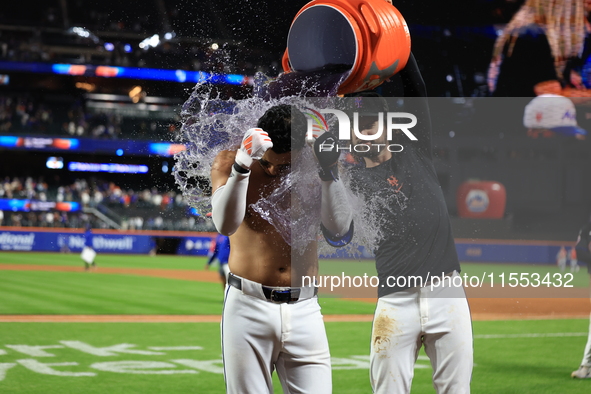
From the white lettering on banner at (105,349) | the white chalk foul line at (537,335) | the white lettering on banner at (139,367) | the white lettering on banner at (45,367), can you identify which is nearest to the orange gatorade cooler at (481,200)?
the white chalk foul line at (537,335)

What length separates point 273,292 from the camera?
3.12 meters

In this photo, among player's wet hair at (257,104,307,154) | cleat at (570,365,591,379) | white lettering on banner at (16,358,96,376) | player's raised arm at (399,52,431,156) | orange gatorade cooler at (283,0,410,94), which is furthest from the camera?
cleat at (570,365,591,379)

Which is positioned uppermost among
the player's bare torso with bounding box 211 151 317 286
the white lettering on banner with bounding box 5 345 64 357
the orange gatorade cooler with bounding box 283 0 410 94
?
the orange gatorade cooler with bounding box 283 0 410 94

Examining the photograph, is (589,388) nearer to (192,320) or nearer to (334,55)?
(334,55)

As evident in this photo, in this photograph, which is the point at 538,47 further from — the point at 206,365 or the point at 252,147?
the point at 252,147

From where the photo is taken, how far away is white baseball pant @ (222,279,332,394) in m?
3.09

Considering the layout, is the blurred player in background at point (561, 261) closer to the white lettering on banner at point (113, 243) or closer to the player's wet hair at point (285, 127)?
the player's wet hair at point (285, 127)

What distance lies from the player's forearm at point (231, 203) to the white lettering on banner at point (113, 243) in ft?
94.8

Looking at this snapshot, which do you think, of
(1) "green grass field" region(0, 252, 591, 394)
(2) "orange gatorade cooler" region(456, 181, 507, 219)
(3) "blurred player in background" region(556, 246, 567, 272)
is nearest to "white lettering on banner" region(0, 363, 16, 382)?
(1) "green grass field" region(0, 252, 591, 394)

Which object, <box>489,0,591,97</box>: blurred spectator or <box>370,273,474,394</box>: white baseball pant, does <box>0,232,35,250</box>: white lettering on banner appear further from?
<box>370,273,474,394</box>: white baseball pant

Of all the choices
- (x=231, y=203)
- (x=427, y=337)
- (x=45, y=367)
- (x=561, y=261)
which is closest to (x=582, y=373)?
(x=561, y=261)

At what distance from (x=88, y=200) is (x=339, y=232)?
3285 centimetres

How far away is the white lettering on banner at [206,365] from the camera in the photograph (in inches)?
293

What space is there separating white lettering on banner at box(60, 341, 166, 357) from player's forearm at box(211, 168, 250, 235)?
19.5 feet
